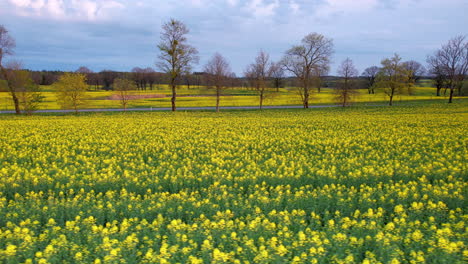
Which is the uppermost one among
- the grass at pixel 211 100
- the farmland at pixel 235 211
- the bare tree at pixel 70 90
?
the bare tree at pixel 70 90

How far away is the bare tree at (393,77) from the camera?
58.6 metres

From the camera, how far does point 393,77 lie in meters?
60.0

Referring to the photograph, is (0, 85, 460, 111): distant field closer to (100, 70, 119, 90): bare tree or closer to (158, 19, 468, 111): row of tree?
(158, 19, 468, 111): row of tree

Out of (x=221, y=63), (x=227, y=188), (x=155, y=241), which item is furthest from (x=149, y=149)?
(x=221, y=63)

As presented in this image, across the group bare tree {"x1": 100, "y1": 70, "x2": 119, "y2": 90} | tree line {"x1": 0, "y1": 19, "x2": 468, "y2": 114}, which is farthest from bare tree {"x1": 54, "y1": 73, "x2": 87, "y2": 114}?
bare tree {"x1": 100, "y1": 70, "x2": 119, "y2": 90}

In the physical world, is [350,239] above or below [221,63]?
below

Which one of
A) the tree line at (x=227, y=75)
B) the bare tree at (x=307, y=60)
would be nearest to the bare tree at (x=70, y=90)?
the tree line at (x=227, y=75)

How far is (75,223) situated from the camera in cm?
696

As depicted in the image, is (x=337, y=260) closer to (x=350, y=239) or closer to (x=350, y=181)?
(x=350, y=239)

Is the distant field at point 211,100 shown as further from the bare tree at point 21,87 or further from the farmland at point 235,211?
the farmland at point 235,211

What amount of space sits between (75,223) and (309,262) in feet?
15.9

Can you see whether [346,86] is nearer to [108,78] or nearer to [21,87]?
[21,87]

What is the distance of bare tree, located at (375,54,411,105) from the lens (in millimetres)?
58594

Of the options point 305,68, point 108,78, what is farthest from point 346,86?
point 108,78
